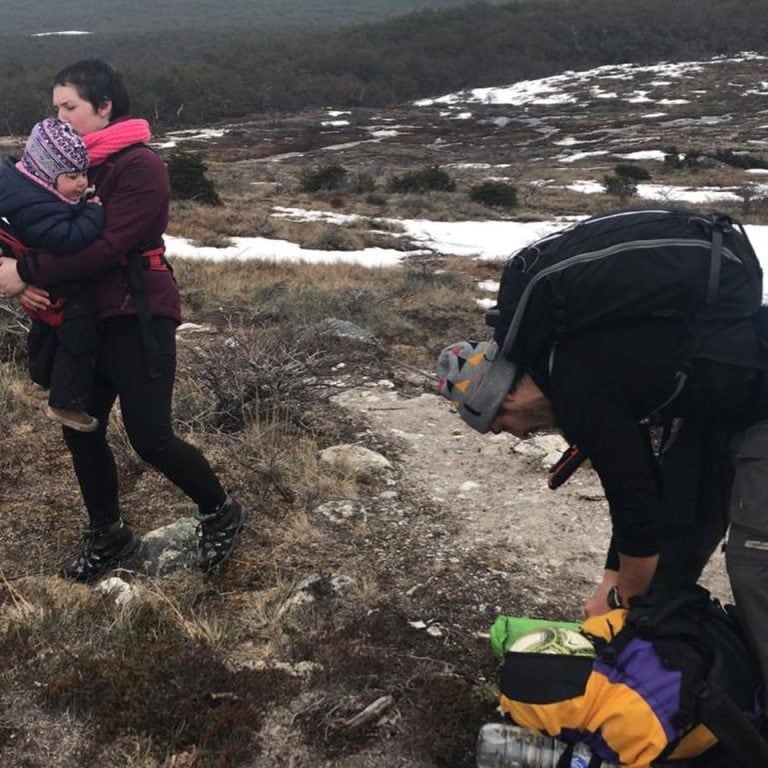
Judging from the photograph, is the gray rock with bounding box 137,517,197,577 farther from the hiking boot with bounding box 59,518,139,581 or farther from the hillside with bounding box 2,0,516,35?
the hillside with bounding box 2,0,516,35

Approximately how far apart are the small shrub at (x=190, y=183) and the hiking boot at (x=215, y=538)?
16388mm

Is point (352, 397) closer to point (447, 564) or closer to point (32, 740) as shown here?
point (447, 564)

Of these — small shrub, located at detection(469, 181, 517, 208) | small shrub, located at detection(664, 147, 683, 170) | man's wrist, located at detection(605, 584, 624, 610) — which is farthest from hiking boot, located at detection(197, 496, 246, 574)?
small shrub, located at detection(664, 147, 683, 170)

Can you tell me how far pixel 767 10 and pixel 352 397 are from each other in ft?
281

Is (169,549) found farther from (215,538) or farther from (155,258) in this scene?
(155,258)

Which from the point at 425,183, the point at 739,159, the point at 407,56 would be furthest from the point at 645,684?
the point at 407,56

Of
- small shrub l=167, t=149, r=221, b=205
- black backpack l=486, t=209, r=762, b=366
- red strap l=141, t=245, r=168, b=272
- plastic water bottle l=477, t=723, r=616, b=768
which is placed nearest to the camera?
black backpack l=486, t=209, r=762, b=366

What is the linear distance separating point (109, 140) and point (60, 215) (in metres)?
0.28

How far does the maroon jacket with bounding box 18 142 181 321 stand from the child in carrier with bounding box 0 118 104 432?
3 cm

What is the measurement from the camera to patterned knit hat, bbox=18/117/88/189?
2.19 metres

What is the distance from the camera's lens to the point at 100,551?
279cm

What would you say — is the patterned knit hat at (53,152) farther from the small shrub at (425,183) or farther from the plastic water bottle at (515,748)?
the small shrub at (425,183)

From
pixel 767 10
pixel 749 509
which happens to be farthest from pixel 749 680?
pixel 767 10

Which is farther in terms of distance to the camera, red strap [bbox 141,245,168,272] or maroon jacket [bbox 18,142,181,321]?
red strap [bbox 141,245,168,272]
